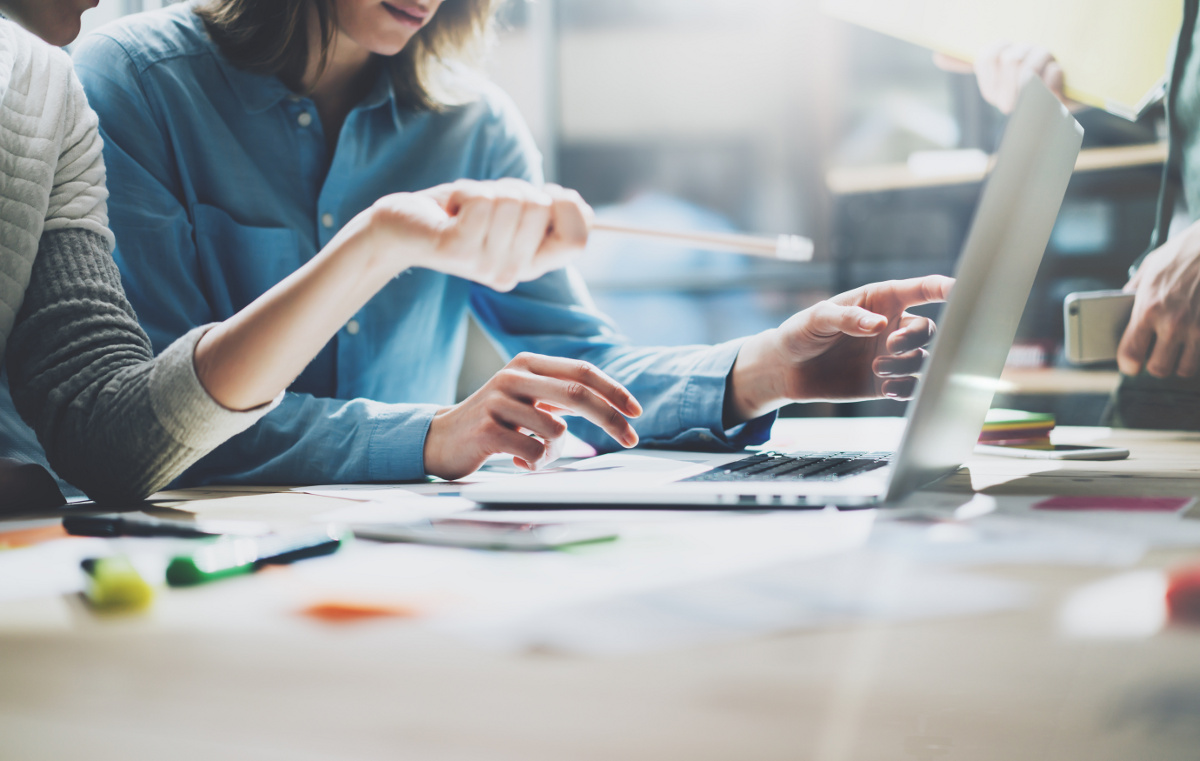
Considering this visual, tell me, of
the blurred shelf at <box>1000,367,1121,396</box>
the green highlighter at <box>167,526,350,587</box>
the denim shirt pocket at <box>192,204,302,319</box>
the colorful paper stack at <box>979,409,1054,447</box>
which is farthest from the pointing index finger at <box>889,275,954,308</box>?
the blurred shelf at <box>1000,367,1121,396</box>

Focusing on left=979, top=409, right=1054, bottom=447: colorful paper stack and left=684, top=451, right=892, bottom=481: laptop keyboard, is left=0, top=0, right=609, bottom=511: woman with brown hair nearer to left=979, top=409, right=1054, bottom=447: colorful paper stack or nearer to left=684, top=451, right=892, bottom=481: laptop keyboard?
left=684, top=451, right=892, bottom=481: laptop keyboard

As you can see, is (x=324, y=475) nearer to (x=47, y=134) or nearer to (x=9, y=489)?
(x=9, y=489)

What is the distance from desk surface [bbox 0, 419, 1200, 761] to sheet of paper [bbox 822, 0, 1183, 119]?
1053 mm

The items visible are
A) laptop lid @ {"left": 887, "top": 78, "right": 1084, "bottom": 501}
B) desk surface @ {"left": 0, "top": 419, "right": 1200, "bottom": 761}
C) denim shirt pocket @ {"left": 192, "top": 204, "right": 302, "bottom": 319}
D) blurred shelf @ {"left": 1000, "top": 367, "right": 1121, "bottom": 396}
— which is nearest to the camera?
desk surface @ {"left": 0, "top": 419, "right": 1200, "bottom": 761}

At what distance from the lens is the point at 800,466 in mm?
651

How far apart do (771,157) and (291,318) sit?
2985mm

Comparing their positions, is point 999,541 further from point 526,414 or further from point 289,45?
point 289,45

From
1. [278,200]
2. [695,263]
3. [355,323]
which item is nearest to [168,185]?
[278,200]

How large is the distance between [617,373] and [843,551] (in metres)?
0.59

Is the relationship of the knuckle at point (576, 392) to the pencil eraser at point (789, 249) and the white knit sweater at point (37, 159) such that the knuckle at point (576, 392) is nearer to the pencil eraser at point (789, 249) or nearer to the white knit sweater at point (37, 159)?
the pencil eraser at point (789, 249)

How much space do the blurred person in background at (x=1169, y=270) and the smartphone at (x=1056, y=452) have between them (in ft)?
0.84

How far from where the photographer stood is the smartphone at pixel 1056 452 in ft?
2.53

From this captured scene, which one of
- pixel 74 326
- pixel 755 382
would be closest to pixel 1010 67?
pixel 755 382

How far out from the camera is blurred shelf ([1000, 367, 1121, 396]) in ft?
7.92
